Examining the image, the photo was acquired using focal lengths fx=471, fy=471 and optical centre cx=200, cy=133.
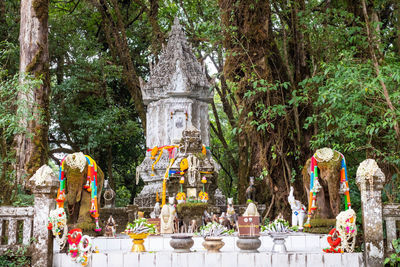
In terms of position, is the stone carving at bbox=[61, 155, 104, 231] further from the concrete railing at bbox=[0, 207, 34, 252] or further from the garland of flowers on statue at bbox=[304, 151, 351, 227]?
the garland of flowers on statue at bbox=[304, 151, 351, 227]

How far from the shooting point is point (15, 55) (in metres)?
16.4

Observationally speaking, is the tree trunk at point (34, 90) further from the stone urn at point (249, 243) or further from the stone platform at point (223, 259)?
the stone urn at point (249, 243)

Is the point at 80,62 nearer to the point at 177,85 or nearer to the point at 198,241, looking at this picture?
the point at 177,85

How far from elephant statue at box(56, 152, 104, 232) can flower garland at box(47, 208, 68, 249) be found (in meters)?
1.43

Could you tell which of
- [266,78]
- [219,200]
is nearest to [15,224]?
[266,78]

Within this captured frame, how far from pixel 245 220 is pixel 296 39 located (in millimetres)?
6779

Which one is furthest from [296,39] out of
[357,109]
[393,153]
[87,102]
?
[87,102]

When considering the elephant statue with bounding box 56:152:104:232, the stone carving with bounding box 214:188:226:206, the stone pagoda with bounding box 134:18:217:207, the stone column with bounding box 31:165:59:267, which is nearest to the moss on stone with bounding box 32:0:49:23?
the stone pagoda with bounding box 134:18:217:207

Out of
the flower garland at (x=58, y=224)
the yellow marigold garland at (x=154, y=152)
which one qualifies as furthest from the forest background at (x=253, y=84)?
the yellow marigold garland at (x=154, y=152)

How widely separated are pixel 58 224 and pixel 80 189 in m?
1.79

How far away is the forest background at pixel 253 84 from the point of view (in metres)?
9.94

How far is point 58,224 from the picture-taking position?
7.86m

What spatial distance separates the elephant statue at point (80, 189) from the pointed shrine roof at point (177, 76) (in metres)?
6.82

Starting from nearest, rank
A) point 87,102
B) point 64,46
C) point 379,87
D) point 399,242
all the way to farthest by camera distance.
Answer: point 399,242 → point 379,87 → point 64,46 → point 87,102
